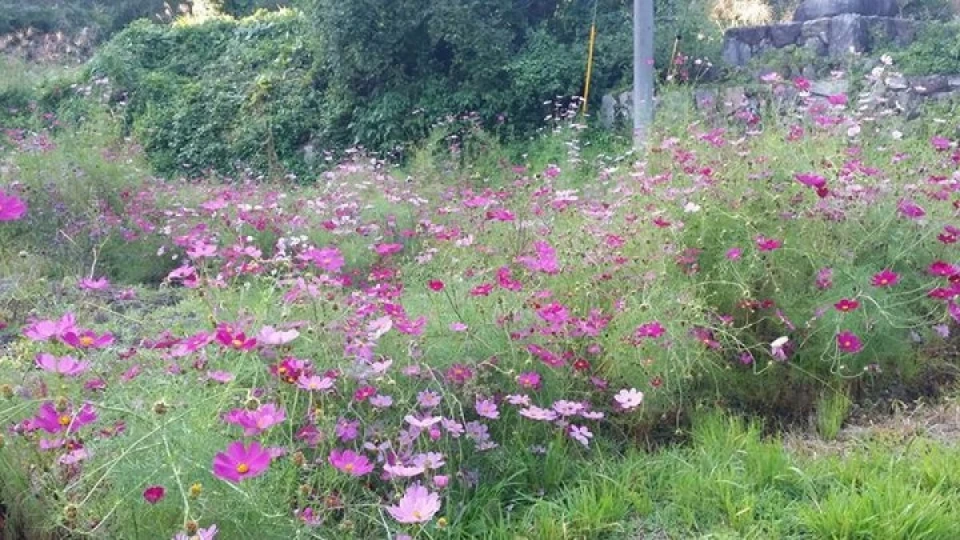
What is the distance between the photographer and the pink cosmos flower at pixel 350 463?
6.08ft

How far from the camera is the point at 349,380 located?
228cm

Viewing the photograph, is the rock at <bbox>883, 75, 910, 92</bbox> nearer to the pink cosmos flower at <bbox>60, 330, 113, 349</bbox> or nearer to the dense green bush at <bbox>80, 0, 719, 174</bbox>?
the dense green bush at <bbox>80, 0, 719, 174</bbox>

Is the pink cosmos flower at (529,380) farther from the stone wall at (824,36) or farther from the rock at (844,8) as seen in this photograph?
the rock at (844,8)

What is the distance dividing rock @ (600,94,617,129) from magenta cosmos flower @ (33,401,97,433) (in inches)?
316

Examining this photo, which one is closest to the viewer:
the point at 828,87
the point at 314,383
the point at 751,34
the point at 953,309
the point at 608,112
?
the point at 314,383

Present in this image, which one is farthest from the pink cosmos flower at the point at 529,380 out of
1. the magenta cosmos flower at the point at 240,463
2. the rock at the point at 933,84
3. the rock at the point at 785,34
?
the rock at the point at 785,34

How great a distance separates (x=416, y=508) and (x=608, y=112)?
26.9ft

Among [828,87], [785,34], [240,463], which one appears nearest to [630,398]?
[240,463]

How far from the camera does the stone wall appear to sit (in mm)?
9055

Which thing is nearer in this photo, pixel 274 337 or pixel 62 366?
pixel 62 366

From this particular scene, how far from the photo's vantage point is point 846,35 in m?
9.09

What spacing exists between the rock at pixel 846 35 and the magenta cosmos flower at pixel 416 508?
27.2 ft

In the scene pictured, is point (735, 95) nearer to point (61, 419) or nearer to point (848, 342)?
point (848, 342)

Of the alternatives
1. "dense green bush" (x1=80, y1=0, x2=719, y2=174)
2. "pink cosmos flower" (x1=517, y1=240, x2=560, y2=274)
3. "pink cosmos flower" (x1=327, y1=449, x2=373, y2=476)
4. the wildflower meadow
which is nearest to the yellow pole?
"dense green bush" (x1=80, y1=0, x2=719, y2=174)
